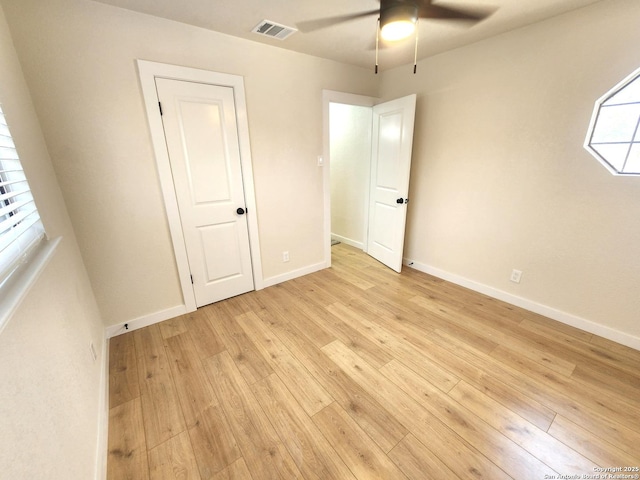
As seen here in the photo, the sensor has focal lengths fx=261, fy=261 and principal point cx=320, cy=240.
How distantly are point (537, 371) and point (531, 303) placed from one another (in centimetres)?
88

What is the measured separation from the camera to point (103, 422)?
139 cm

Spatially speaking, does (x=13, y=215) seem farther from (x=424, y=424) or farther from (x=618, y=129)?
(x=618, y=129)

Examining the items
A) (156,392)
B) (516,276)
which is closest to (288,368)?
(156,392)

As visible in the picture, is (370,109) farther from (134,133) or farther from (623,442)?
(623,442)

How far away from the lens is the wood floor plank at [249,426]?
4.05ft

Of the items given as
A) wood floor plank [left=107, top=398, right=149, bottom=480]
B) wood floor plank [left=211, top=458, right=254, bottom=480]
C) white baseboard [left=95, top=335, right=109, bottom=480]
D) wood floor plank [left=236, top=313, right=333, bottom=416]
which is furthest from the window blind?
wood floor plank [left=236, top=313, right=333, bottom=416]

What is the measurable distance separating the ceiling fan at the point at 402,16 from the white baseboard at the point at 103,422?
9.05 ft

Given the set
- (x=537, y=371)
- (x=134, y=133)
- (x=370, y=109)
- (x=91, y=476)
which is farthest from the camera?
(x=370, y=109)

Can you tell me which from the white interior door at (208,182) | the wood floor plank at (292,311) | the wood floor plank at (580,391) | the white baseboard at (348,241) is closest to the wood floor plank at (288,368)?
the wood floor plank at (292,311)

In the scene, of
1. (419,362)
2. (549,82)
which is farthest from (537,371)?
(549,82)

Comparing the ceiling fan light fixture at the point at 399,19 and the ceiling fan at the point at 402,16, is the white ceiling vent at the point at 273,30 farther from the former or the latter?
the ceiling fan light fixture at the point at 399,19

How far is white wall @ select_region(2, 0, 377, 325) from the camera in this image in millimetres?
1686

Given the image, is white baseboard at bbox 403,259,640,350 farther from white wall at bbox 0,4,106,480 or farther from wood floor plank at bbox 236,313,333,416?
white wall at bbox 0,4,106,480

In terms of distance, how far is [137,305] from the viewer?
2.23 m
